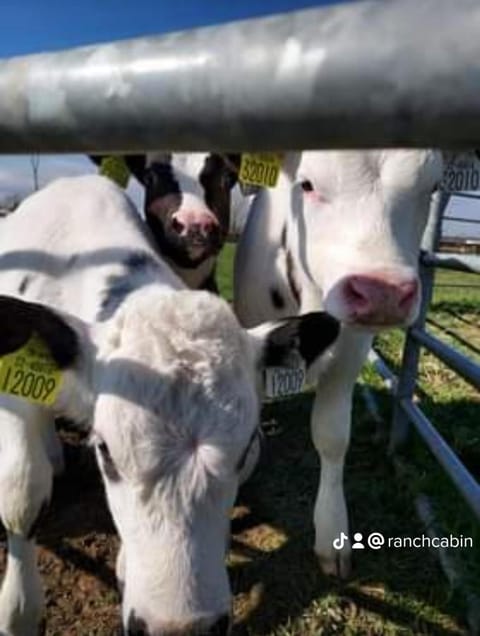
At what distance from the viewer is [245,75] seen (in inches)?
18.7

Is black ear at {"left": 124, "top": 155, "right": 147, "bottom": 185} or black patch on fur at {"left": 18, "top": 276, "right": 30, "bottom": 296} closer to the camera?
black patch on fur at {"left": 18, "top": 276, "right": 30, "bottom": 296}

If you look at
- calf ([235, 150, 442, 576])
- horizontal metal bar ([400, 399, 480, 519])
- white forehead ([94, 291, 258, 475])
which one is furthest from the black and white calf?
horizontal metal bar ([400, 399, 480, 519])

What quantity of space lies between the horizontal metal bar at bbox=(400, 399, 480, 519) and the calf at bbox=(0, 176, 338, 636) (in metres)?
0.67

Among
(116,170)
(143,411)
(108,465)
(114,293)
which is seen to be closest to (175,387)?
(143,411)

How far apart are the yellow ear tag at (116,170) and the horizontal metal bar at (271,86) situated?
3.25m

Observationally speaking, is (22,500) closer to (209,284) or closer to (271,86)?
(209,284)

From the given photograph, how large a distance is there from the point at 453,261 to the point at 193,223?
109 cm

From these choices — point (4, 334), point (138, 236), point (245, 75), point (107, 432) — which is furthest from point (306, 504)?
point (245, 75)

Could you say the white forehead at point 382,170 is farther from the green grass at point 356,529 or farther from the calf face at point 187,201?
the green grass at point 356,529

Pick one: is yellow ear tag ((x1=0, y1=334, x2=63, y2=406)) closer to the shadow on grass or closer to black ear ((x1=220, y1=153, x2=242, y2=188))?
the shadow on grass

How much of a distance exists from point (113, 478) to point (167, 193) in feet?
6.03

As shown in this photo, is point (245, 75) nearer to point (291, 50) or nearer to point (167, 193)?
point (291, 50)

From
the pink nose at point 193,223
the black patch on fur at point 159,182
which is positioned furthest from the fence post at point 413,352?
the black patch on fur at point 159,182

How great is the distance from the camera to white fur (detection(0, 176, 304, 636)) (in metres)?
1.84
